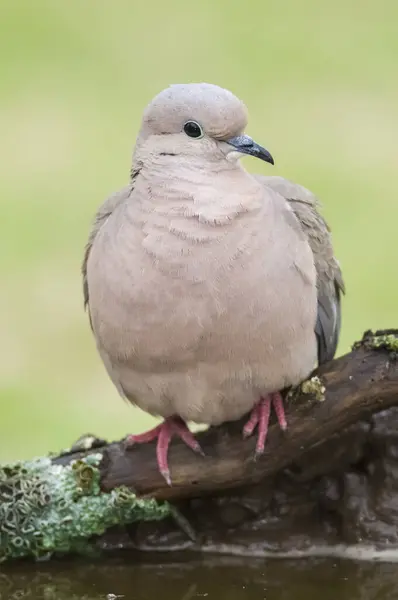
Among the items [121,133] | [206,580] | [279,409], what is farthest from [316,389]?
[121,133]

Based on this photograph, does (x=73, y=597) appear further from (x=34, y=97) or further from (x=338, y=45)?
(x=338, y=45)

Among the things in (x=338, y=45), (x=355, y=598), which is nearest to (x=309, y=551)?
(x=355, y=598)

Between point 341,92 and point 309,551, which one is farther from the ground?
point 341,92

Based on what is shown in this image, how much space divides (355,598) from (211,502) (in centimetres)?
41

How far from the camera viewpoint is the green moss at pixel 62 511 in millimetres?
2395

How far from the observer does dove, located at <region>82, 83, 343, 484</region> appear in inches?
84.4

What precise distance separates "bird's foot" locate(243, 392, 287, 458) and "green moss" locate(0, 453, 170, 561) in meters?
0.25

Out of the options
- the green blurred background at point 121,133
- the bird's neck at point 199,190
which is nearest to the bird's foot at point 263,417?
the bird's neck at point 199,190

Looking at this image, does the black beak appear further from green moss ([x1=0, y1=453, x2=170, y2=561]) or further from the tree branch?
green moss ([x1=0, y1=453, x2=170, y2=561])

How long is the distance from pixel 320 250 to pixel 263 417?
0.36m

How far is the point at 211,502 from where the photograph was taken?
Answer: 247cm

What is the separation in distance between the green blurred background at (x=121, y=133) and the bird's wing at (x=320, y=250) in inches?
62.8

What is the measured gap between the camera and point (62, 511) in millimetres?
2418

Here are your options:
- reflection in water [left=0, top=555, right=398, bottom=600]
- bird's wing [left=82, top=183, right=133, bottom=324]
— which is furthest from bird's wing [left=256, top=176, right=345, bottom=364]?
reflection in water [left=0, top=555, right=398, bottom=600]
